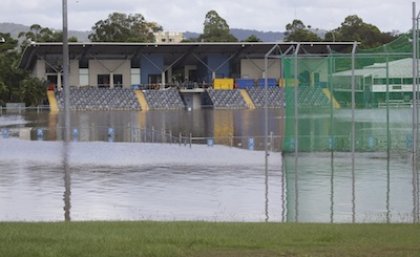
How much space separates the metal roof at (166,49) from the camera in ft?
317

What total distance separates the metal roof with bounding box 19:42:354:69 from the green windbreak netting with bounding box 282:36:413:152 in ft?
226

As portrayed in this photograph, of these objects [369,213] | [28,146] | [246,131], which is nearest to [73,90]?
[246,131]

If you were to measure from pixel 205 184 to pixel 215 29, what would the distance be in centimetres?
13704

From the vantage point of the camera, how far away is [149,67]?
104 metres

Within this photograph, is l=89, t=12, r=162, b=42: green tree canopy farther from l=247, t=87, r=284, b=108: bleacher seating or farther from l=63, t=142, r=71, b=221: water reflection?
l=63, t=142, r=71, b=221: water reflection

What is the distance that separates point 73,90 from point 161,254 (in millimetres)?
89361

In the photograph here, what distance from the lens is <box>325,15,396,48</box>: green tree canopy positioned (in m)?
131

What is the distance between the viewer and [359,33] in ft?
440

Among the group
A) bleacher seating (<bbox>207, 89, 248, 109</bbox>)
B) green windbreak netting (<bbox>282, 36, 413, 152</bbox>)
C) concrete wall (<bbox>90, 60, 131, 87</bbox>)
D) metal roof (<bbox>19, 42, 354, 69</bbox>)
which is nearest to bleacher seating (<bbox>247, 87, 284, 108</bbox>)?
bleacher seating (<bbox>207, 89, 248, 109</bbox>)

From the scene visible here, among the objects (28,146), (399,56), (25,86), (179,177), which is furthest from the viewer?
(25,86)

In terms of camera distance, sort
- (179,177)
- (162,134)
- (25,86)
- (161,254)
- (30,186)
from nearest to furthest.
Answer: (161,254) → (30,186) → (179,177) → (162,134) → (25,86)

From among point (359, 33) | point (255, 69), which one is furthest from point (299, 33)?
point (255, 69)

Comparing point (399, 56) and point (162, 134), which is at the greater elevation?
point (399, 56)

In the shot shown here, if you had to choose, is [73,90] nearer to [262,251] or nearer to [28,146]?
[28,146]
